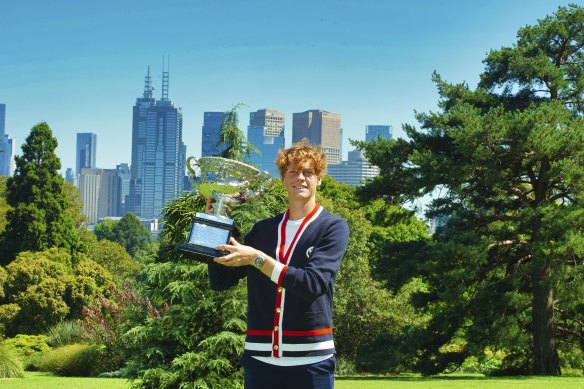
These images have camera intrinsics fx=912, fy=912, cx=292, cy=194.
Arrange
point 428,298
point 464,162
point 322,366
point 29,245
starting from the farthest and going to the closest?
point 29,245 < point 428,298 < point 464,162 < point 322,366

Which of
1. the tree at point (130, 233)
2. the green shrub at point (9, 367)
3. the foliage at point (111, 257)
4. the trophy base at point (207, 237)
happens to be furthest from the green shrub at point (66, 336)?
the tree at point (130, 233)

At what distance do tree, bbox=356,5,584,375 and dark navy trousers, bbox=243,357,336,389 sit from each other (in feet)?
60.4

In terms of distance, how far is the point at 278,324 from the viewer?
384 cm

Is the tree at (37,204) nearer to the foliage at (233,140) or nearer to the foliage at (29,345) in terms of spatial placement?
the foliage at (29,345)

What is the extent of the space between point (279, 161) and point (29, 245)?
4127 centimetres

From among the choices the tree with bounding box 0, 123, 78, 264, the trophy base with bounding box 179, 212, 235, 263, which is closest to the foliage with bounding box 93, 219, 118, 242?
the tree with bounding box 0, 123, 78, 264

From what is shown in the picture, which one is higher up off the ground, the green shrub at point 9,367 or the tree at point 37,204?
the tree at point 37,204

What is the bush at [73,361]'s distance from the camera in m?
22.0

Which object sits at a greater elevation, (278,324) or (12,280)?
(278,324)

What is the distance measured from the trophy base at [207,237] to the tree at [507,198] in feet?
60.7

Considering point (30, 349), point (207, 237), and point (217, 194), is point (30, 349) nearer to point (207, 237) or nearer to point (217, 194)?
point (217, 194)

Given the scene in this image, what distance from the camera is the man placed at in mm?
3752

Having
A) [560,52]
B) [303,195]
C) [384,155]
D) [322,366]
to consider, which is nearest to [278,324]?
[322,366]

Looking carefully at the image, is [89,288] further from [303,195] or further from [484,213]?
[303,195]
